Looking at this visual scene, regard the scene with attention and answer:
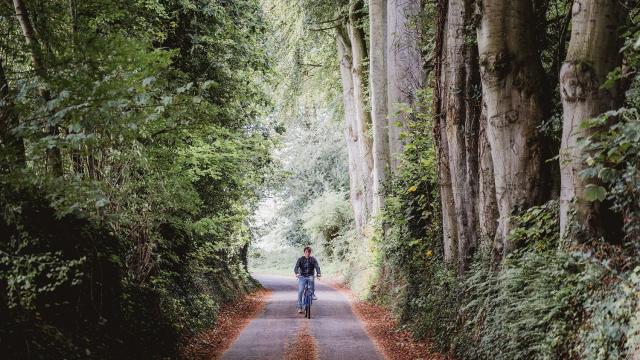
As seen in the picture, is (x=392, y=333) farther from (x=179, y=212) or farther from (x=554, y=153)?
(x=554, y=153)

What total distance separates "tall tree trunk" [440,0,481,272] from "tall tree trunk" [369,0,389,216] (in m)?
7.76

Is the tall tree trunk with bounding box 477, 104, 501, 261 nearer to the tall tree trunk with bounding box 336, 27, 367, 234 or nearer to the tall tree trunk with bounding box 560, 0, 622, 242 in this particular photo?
the tall tree trunk with bounding box 560, 0, 622, 242

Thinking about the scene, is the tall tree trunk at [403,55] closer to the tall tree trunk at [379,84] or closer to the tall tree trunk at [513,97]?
the tall tree trunk at [379,84]

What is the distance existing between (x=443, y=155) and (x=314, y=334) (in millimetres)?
4596

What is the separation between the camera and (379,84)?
18.1 meters

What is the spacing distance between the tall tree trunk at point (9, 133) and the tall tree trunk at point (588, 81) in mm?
5543

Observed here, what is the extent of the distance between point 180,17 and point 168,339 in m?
8.99

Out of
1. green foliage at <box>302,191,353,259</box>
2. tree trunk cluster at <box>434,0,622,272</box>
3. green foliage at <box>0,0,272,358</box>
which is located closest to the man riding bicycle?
green foliage at <box>0,0,272,358</box>

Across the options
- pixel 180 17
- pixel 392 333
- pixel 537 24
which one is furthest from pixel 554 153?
pixel 180 17

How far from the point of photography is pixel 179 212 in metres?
11.1

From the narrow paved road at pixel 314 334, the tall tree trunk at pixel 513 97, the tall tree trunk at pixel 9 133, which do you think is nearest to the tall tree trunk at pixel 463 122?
the tall tree trunk at pixel 513 97

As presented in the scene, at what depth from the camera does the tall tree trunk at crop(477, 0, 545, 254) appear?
25.8 feet

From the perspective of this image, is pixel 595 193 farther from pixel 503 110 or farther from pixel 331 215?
pixel 331 215

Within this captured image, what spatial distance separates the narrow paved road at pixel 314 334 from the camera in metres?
9.91
